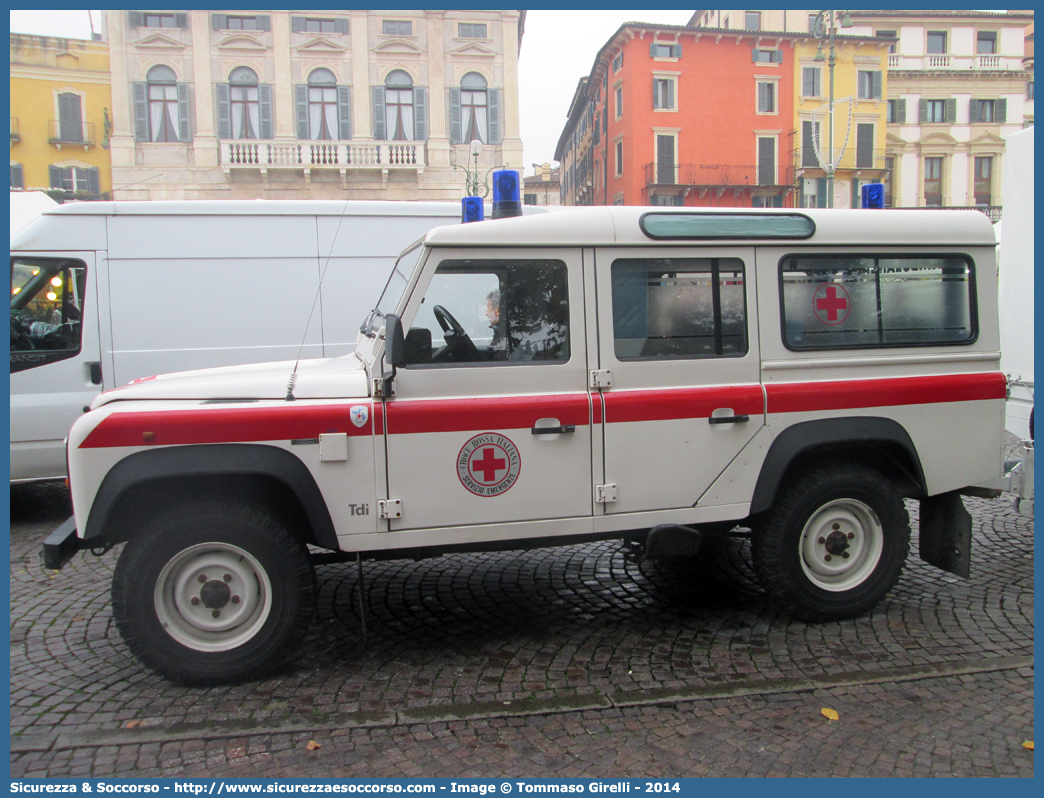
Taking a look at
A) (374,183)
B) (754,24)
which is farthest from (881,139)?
(374,183)

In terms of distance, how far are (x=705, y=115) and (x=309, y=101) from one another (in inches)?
900

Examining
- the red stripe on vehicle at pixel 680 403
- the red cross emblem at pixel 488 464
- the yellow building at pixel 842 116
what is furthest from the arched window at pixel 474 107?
the red cross emblem at pixel 488 464

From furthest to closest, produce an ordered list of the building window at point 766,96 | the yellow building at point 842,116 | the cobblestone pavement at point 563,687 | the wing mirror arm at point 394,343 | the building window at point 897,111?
the building window at point 897,111
the building window at point 766,96
the yellow building at point 842,116
the wing mirror arm at point 394,343
the cobblestone pavement at point 563,687

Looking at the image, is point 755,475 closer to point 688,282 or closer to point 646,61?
point 688,282

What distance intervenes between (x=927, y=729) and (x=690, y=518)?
148 centimetres

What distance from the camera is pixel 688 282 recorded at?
14.2 feet

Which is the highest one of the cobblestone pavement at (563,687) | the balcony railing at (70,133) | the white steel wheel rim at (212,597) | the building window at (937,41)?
the building window at (937,41)

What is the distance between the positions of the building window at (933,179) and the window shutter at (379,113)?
33784 mm

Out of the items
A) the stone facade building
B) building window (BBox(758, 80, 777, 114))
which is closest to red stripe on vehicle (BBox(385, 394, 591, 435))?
the stone facade building

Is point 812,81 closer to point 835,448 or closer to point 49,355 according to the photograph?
point 49,355

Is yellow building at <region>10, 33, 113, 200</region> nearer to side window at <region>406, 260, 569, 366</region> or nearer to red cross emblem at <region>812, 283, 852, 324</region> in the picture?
side window at <region>406, 260, 569, 366</region>

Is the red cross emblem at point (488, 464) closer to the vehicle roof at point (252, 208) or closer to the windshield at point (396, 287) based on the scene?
the windshield at point (396, 287)

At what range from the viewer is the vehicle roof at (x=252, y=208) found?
7.50m

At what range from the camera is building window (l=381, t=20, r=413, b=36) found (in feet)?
94.5
